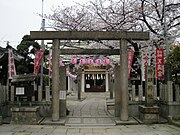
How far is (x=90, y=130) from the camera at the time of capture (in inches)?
432

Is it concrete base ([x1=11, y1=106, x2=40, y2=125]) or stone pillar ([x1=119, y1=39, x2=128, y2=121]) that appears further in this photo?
stone pillar ([x1=119, y1=39, x2=128, y2=121])

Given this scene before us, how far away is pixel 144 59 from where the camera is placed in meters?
16.1

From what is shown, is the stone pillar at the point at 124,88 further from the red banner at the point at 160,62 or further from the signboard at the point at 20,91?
the signboard at the point at 20,91

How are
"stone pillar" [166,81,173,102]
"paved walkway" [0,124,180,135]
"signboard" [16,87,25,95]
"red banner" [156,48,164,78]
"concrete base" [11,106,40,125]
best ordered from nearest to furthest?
"paved walkway" [0,124,180,135]
"concrete base" [11,106,40,125]
"stone pillar" [166,81,173,102]
"signboard" [16,87,25,95]
"red banner" [156,48,164,78]

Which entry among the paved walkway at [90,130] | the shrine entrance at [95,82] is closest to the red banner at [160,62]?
the paved walkway at [90,130]

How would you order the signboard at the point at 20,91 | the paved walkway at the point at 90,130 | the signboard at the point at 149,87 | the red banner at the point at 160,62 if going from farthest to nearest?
1. the red banner at the point at 160,62
2. the signboard at the point at 20,91
3. the signboard at the point at 149,87
4. the paved walkway at the point at 90,130

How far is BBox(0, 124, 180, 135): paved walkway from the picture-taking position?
10281mm

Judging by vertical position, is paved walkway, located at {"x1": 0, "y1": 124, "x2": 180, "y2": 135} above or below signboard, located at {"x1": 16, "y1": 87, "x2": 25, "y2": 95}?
below

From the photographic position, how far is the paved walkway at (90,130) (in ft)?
33.7

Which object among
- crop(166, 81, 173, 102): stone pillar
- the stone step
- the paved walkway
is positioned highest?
crop(166, 81, 173, 102): stone pillar

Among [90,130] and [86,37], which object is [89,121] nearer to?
[90,130]

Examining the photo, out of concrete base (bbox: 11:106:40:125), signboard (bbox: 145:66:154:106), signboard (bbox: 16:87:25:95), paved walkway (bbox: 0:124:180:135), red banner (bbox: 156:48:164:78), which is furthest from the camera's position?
red banner (bbox: 156:48:164:78)

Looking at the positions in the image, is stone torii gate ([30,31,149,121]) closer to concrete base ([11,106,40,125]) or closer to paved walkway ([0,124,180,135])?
concrete base ([11,106,40,125])

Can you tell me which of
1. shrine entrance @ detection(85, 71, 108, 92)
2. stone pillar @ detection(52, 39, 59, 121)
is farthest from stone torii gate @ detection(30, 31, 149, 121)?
shrine entrance @ detection(85, 71, 108, 92)
